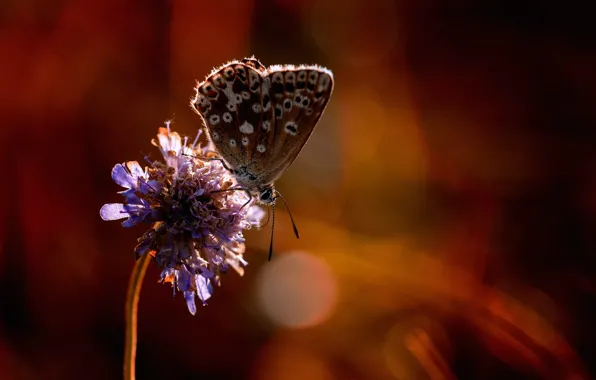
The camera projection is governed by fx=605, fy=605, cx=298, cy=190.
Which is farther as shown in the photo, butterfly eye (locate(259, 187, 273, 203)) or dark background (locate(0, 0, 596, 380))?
dark background (locate(0, 0, 596, 380))

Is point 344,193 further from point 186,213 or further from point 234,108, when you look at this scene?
point 186,213

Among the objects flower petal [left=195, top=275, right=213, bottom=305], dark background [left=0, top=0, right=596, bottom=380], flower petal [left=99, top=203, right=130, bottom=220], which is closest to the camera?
flower petal [left=99, top=203, right=130, bottom=220]

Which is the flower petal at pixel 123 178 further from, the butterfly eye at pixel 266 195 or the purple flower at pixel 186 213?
the butterfly eye at pixel 266 195

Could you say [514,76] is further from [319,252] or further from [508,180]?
[319,252]

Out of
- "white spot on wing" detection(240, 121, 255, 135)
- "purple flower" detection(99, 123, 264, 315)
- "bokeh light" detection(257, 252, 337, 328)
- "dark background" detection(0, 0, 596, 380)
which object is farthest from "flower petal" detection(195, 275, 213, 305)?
"bokeh light" detection(257, 252, 337, 328)

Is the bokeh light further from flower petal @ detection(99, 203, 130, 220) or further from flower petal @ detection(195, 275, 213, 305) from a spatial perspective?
flower petal @ detection(99, 203, 130, 220)

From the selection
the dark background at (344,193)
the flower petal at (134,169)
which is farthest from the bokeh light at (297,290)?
the flower petal at (134,169)

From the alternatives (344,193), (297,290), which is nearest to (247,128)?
(297,290)
